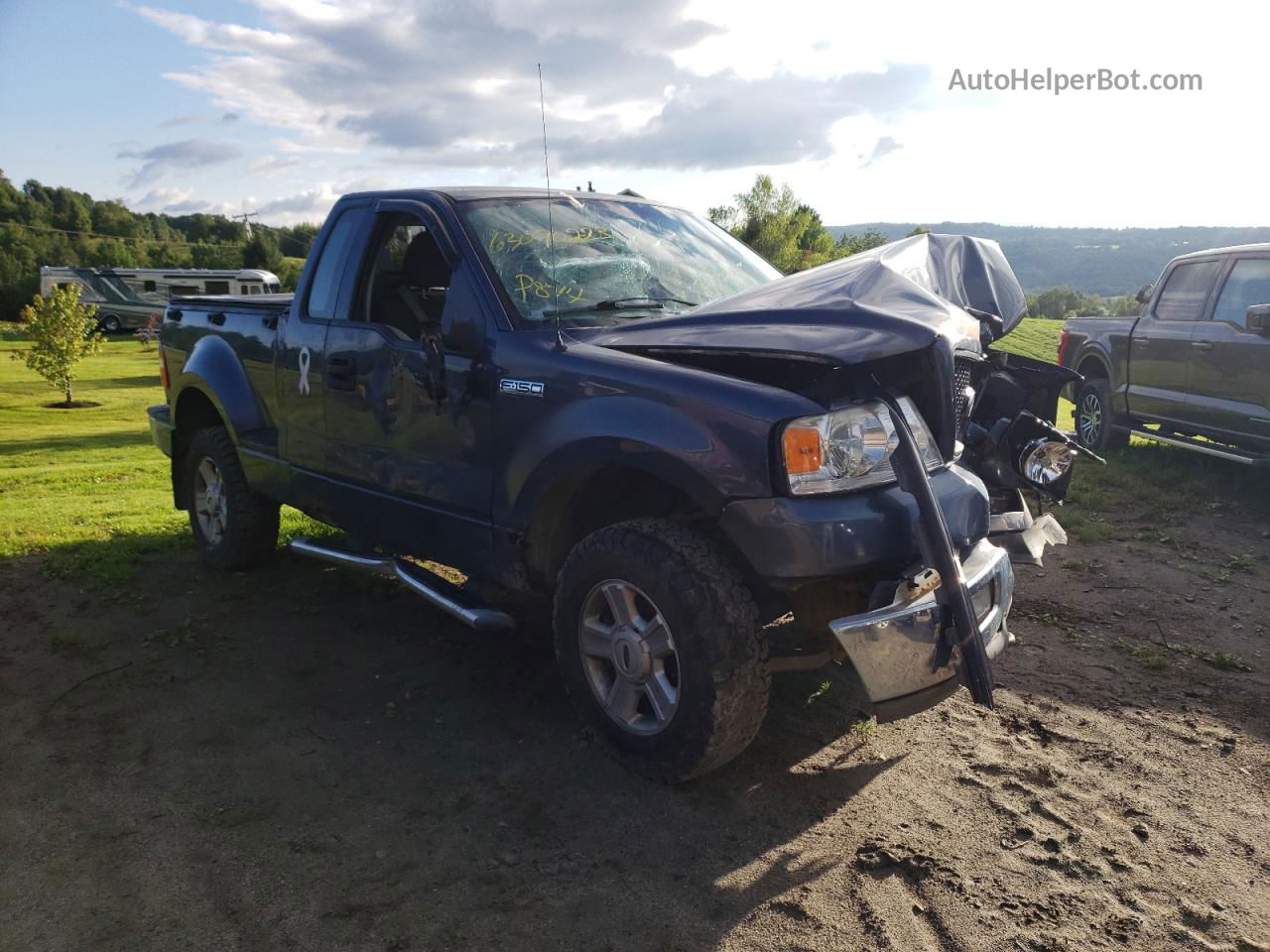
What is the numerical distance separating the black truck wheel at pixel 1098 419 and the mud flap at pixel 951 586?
7.82 meters

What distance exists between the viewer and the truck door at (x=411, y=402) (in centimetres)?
397

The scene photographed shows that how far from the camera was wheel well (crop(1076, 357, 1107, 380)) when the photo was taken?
1026cm

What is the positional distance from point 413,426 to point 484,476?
502 millimetres

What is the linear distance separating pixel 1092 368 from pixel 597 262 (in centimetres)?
796

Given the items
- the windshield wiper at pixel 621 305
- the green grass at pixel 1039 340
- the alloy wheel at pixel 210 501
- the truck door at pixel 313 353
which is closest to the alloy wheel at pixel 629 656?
the windshield wiper at pixel 621 305

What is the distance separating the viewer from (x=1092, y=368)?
34.2 feet

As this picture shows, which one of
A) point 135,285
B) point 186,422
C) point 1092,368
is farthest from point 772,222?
point 135,285

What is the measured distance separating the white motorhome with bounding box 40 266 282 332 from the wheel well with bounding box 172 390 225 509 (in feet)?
139

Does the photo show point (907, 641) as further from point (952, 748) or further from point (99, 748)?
point (99, 748)

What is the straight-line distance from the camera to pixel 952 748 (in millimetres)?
3719

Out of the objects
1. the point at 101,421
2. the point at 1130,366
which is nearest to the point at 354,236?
the point at 1130,366

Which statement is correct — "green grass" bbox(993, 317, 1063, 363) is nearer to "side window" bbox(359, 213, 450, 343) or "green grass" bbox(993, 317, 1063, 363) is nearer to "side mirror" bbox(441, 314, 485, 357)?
"side window" bbox(359, 213, 450, 343)

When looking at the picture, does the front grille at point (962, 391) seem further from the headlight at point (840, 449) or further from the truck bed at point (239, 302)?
the truck bed at point (239, 302)

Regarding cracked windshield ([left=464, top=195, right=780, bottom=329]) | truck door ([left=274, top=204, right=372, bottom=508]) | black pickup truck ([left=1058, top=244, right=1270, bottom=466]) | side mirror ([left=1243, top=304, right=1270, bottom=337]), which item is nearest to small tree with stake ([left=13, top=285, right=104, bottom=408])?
truck door ([left=274, top=204, right=372, bottom=508])
